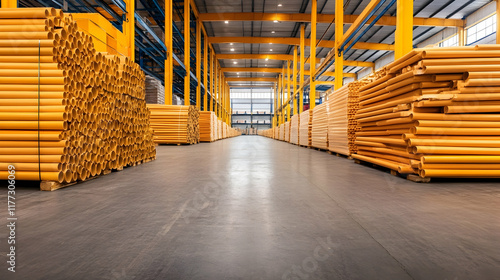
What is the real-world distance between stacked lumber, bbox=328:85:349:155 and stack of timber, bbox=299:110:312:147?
294cm

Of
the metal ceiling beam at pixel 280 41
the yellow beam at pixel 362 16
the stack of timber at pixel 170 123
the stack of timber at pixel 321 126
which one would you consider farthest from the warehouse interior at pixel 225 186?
the metal ceiling beam at pixel 280 41

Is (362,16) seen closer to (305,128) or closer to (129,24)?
(305,128)

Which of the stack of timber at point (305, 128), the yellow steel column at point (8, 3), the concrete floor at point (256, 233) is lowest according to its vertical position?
the concrete floor at point (256, 233)

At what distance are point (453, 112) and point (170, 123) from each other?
29.6ft

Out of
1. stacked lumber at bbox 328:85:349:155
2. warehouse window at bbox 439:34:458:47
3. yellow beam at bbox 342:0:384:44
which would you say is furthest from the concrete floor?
warehouse window at bbox 439:34:458:47

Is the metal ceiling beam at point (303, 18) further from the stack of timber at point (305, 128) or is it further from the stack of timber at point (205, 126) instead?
the stack of timber at point (305, 128)

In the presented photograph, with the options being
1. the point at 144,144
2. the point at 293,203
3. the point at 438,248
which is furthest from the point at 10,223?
the point at 144,144

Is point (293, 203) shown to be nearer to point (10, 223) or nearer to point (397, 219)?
point (397, 219)

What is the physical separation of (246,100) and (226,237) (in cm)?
4232

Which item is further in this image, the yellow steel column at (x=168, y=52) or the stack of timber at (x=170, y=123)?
the yellow steel column at (x=168, y=52)

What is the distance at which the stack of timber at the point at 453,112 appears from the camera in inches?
125

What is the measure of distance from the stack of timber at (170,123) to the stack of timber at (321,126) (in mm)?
5122

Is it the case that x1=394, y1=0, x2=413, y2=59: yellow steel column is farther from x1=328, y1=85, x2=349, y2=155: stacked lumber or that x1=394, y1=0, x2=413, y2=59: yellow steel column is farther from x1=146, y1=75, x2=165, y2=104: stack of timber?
x1=146, y1=75, x2=165, y2=104: stack of timber

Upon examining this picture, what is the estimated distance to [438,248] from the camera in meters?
1.39
